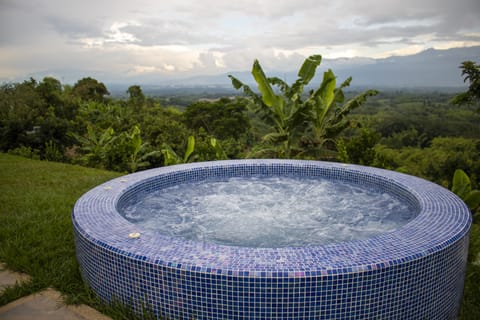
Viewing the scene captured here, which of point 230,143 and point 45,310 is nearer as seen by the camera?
point 45,310

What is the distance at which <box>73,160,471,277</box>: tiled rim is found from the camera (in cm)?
212

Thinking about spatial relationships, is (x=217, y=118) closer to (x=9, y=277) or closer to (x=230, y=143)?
(x=230, y=143)

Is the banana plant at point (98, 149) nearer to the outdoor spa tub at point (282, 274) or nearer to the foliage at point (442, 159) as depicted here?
the outdoor spa tub at point (282, 274)

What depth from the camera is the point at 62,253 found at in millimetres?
3262

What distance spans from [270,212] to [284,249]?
1872mm

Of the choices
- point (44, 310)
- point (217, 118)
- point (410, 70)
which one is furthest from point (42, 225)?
point (410, 70)

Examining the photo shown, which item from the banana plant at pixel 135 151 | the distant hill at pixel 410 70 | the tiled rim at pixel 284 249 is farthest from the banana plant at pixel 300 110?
the distant hill at pixel 410 70

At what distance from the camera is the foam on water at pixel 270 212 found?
3.58 m

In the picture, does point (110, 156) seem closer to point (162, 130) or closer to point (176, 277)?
point (162, 130)

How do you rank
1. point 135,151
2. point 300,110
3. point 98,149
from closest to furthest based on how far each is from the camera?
point 300,110, point 135,151, point 98,149

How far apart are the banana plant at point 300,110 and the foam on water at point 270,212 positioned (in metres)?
1.78

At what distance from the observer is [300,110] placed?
6559 mm

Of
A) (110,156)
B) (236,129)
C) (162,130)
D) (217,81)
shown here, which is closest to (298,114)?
(110,156)

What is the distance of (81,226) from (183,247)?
3.05 ft
